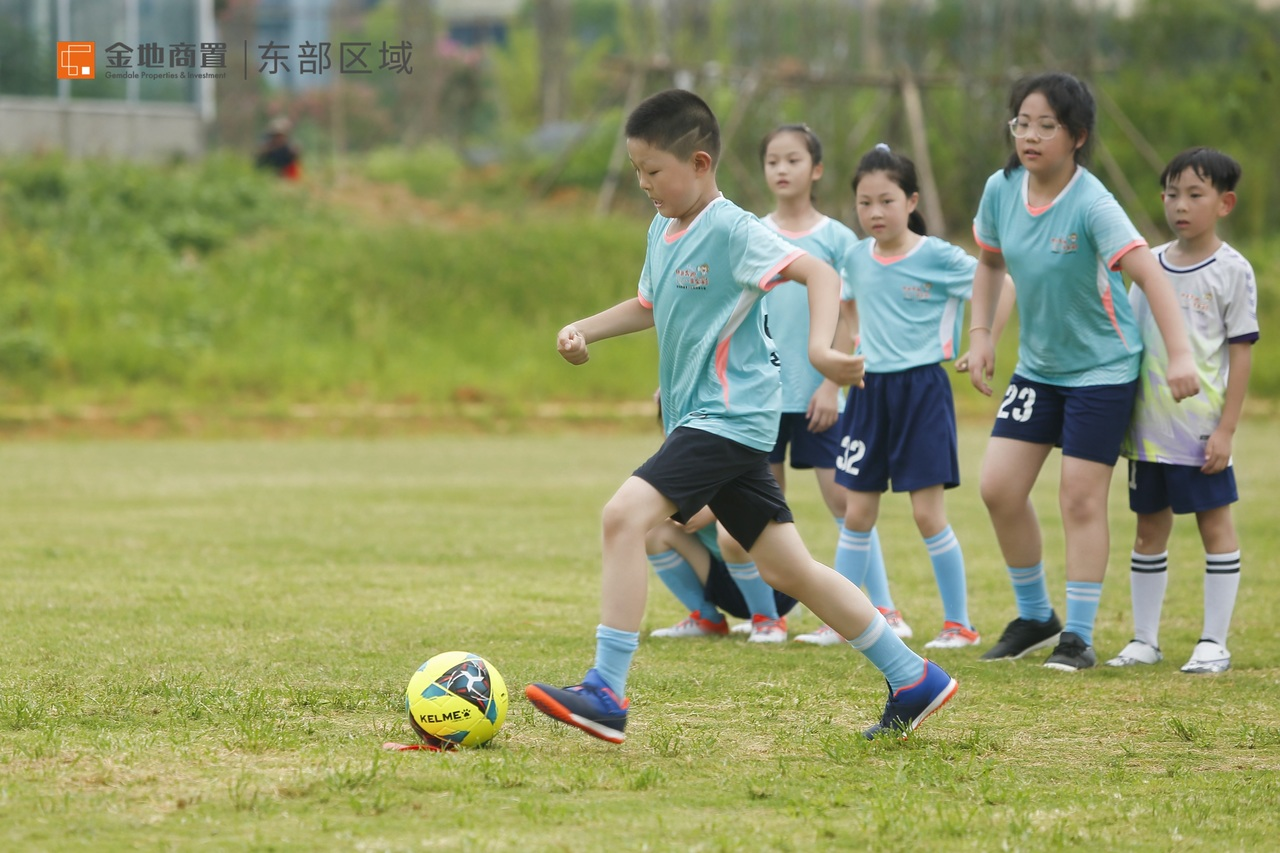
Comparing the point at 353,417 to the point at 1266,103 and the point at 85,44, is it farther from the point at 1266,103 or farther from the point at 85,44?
the point at 1266,103

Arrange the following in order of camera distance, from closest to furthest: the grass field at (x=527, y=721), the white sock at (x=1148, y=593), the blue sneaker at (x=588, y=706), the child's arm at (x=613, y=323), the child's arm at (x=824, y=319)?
the grass field at (x=527, y=721), the child's arm at (x=824, y=319), the blue sneaker at (x=588, y=706), the child's arm at (x=613, y=323), the white sock at (x=1148, y=593)

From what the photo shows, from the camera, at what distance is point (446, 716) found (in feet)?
13.8

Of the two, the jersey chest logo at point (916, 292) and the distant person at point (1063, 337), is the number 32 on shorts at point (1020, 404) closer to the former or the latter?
the distant person at point (1063, 337)

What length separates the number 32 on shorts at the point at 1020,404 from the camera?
5.90m

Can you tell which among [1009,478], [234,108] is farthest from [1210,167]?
[234,108]

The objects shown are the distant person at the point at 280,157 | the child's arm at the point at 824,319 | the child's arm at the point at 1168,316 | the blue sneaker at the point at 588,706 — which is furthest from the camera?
the distant person at the point at 280,157

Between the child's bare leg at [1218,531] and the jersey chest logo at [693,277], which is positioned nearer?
the jersey chest logo at [693,277]

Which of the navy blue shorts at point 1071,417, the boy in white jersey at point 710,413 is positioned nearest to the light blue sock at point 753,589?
the navy blue shorts at point 1071,417

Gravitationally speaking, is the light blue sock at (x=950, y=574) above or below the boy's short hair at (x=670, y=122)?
below

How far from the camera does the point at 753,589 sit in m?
6.35

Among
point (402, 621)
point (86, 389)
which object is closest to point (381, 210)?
point (86, 389)

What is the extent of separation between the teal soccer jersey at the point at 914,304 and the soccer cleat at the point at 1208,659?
154 cm

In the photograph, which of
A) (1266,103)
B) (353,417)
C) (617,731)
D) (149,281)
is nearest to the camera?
(617,731)

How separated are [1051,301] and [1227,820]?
101 inches
